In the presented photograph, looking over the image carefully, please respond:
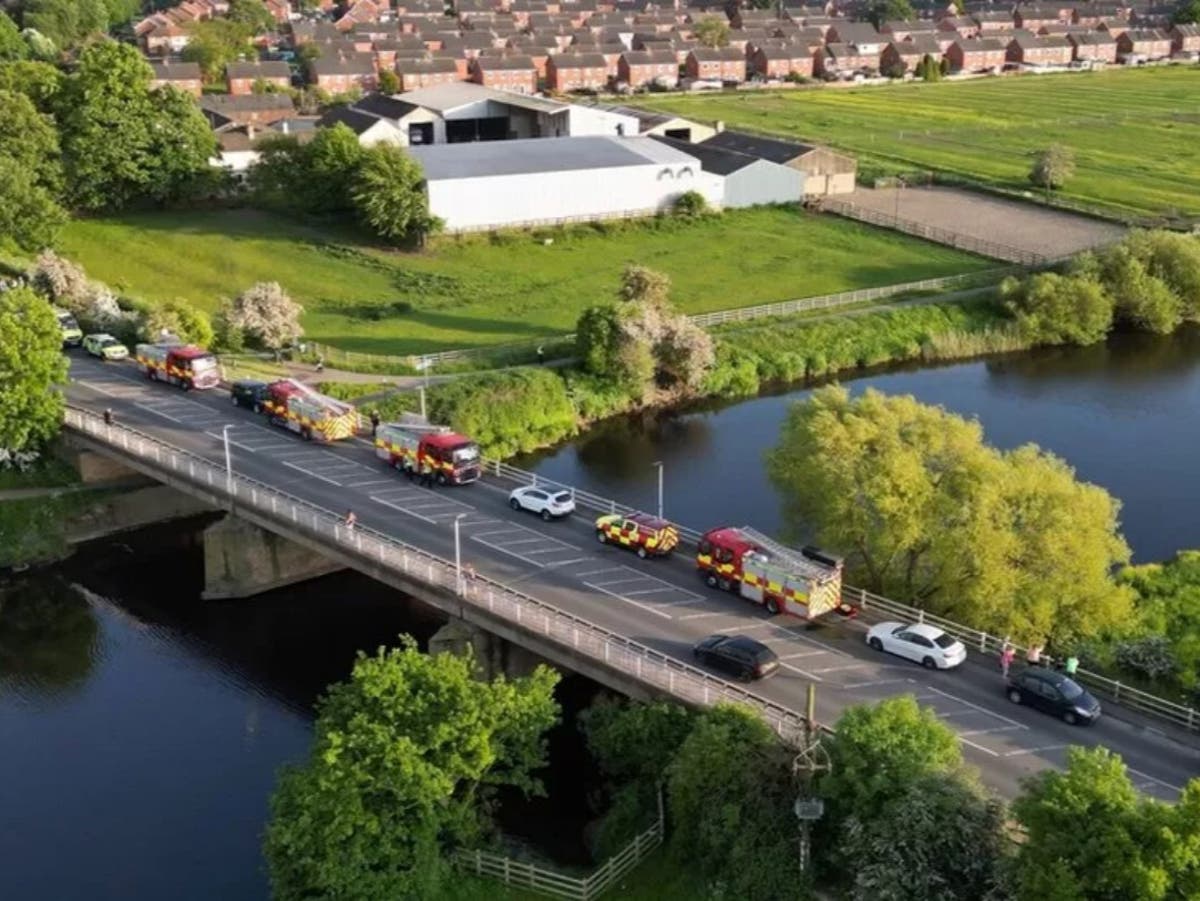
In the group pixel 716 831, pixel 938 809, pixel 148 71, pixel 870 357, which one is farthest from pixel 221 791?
pixel 148 71

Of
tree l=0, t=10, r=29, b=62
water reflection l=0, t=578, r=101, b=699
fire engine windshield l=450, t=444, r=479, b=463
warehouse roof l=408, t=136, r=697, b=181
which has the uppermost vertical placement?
tree l=0, t=10, r=29, b=62

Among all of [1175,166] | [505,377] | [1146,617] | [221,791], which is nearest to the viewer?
[221,791]

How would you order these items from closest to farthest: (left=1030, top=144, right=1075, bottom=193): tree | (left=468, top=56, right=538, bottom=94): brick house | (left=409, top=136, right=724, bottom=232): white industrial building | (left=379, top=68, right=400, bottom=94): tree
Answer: (left=409, top=136, right=724, bottom=232): white industrial building → (left=1030, top=144, right=1075, bottom=193): tree → (left=379, top=68, right=400, bottom=94): tree → (left=468, top=56, right=538, bottom=94): brick house

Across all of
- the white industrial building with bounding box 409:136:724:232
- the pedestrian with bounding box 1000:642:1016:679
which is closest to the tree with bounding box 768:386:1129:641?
the pedestrian with bounding box 1000:642:1016:679

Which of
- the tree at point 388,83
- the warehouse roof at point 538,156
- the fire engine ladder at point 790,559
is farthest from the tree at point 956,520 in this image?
the tree at point 388,83

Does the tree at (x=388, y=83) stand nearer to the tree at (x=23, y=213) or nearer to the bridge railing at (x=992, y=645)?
the tree at (x=23, y=213)

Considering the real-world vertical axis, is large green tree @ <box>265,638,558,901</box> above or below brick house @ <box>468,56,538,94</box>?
below

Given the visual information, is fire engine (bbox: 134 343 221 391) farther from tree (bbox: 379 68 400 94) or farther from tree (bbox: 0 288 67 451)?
tree (bbox: 379 68 400 94)

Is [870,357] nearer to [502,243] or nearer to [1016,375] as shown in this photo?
[1016,375]
